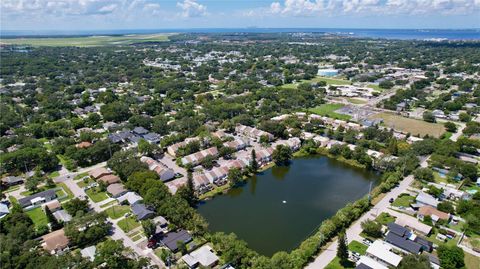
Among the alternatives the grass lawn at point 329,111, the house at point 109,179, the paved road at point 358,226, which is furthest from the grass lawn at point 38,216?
the grass lawn at point 329,111

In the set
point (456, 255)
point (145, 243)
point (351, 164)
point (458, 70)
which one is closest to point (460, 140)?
point (351, 164)

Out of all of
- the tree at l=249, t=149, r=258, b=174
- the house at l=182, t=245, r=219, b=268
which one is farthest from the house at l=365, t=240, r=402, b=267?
the tree at l=249, t=149, r=258, b=174

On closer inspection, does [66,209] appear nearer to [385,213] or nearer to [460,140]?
[385,213]

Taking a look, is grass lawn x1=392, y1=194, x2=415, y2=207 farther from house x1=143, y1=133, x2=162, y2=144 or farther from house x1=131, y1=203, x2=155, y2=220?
house x1=143, y1=133, x2=162, y2=144

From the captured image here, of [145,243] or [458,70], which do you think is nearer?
[145,243]

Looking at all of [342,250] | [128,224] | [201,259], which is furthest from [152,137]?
[342,250]

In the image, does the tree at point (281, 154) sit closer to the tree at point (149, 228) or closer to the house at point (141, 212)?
the house at point (141, 212)

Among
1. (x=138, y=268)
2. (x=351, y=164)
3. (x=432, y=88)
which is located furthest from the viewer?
(x=432, y=88)
